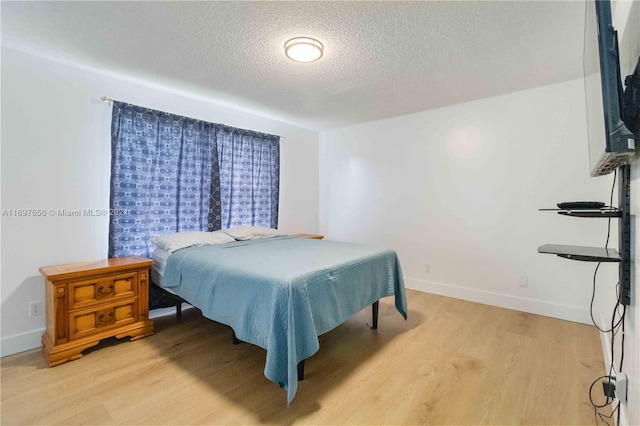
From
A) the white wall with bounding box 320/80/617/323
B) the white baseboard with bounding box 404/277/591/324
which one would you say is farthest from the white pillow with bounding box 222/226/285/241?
the white baseboard with bounding box 404/277/591/324

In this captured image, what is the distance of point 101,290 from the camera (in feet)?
7.74

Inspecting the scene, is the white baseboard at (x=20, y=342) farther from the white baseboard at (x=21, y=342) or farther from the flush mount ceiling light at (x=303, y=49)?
the flush mount ceiling light at (x=303, y=49)

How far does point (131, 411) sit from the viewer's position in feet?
5.42

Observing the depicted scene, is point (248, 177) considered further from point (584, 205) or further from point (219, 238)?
point (584, 205)

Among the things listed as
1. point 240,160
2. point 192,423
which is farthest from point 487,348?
point 240,160

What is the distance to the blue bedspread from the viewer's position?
1695 mm

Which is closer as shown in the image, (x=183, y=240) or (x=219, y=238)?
(x=183, y=240)

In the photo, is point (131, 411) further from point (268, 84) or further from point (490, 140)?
point (490, 140)

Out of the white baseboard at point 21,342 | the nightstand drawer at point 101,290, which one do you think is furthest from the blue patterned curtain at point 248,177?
the white baseboard at point 21,342

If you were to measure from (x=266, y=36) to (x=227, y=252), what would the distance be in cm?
172

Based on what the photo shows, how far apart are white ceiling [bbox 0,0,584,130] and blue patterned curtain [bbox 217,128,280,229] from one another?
0.69m

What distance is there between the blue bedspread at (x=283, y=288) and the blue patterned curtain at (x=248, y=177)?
946 millimetres

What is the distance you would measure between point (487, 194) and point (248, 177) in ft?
9.60

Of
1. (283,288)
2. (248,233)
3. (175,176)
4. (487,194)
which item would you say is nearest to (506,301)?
(487,194)
